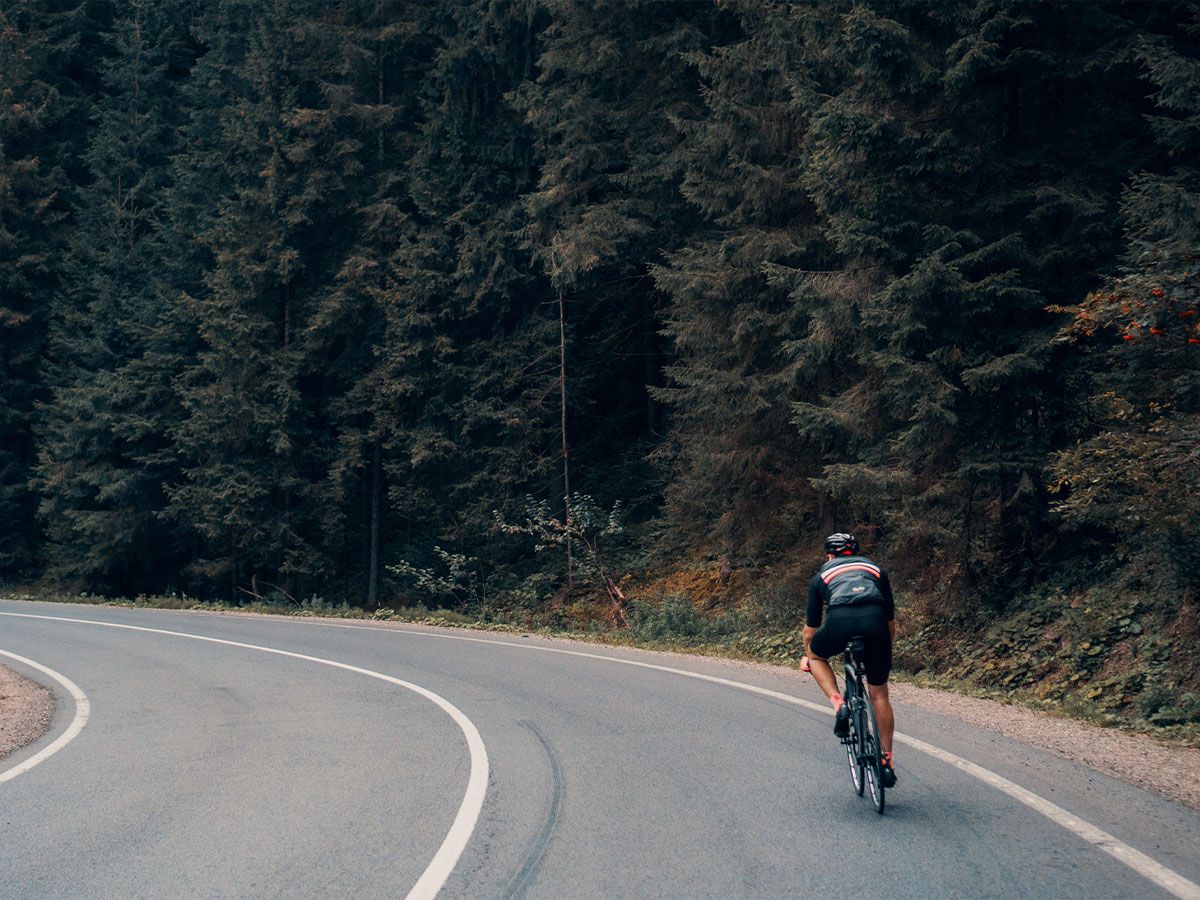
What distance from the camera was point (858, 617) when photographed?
671cm

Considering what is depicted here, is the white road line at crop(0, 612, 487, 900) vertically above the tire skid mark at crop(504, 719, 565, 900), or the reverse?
the tire skid mark at crop(504, 719, 565, 900)

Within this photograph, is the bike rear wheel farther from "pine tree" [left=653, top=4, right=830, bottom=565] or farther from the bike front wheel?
"pine tree" [left=653, top=4, right=830, bottom=565]

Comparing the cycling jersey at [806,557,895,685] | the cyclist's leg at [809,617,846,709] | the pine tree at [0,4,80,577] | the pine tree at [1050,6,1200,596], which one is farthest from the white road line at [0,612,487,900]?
the pine tree at [0,4,80,577]

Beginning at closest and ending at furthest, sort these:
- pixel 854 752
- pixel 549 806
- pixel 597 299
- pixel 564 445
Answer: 1. pixel 549 806
2. pixel 854 752
3. pixel 564 445
4. pixel 597 299

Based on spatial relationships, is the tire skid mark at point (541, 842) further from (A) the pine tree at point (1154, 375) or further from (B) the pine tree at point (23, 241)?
(B) the pine tree at point (23, 241)

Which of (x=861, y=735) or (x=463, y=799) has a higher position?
(x=861, y=735)

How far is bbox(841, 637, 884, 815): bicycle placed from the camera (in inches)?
252

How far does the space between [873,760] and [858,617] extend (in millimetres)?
919

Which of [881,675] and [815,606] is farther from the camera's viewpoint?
[815,606]

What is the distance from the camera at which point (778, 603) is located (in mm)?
18359

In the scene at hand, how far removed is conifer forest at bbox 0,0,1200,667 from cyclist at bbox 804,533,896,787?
4.34 metres

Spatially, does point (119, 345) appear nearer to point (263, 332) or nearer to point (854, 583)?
point (263, 332)

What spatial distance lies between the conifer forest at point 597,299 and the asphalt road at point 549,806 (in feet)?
15.9

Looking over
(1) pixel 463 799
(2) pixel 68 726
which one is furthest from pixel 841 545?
(2) pixel 68 726
